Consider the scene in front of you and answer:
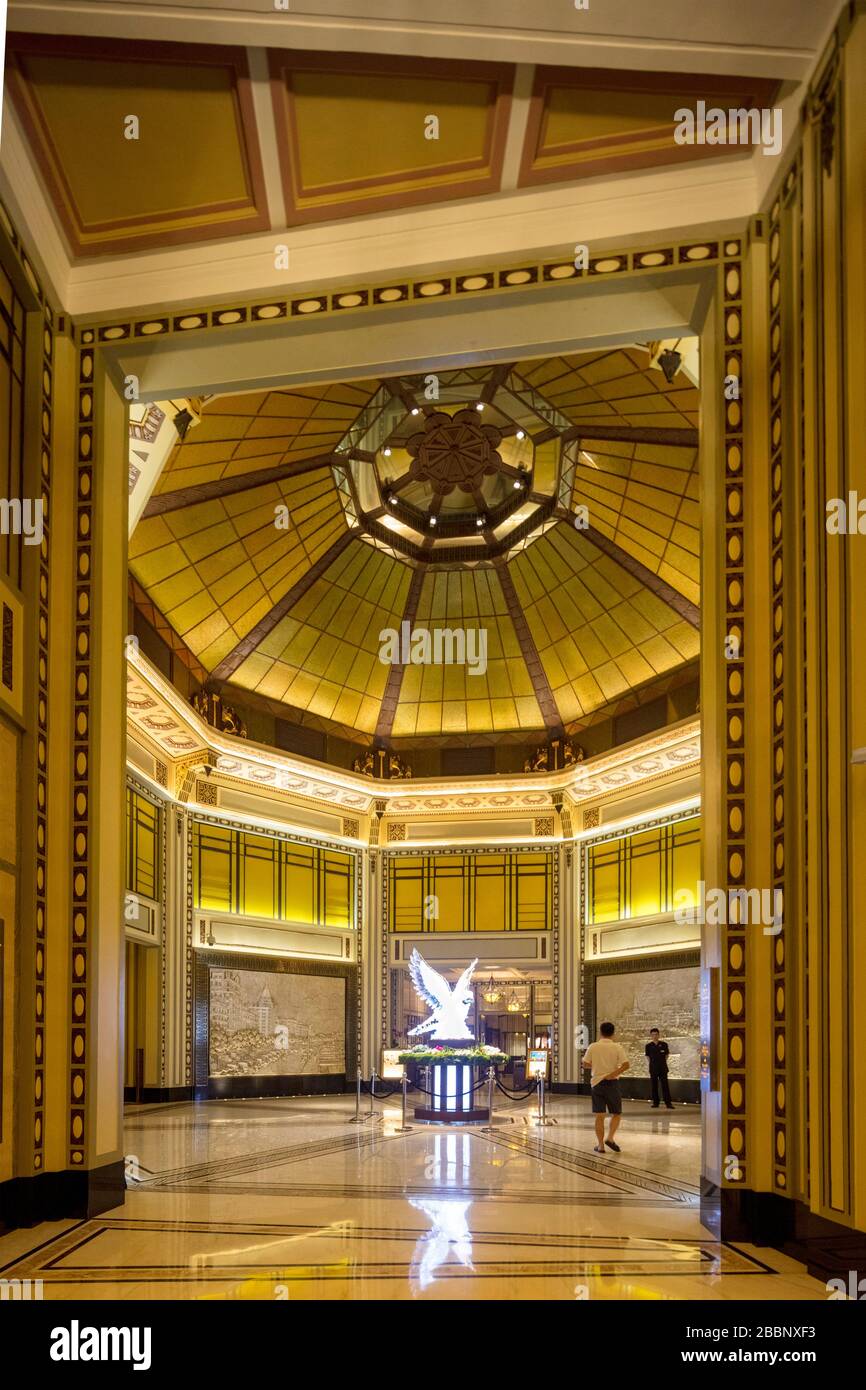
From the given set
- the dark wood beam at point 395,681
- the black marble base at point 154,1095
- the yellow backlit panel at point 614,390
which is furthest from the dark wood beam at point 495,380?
the black marble base at point 154,1095

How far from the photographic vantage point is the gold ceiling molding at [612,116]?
6133 mm

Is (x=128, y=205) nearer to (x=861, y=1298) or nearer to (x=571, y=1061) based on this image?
(x=861, y=1298)

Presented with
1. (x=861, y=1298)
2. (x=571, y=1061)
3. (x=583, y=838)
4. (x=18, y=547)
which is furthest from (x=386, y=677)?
(x=861, y=1298)

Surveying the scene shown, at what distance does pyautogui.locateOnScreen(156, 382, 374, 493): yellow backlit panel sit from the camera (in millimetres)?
11820

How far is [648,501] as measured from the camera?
47.2 ft

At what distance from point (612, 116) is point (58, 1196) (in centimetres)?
690

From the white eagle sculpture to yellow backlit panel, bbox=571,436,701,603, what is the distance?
5948mm

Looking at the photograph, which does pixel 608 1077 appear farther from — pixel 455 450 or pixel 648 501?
pixel 455 450

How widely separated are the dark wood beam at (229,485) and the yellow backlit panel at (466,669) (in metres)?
3.68

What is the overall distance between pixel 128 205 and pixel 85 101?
775 mm

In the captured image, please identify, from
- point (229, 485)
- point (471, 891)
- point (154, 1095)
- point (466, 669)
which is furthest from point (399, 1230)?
point (471, 891)

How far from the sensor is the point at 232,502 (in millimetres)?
14320

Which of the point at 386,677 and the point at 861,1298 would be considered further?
the point at 386,677

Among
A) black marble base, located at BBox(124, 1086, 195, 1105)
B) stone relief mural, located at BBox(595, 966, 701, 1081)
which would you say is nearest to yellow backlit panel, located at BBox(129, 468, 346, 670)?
black marble base, located at BBox(124, 1086, 195, 1105)
